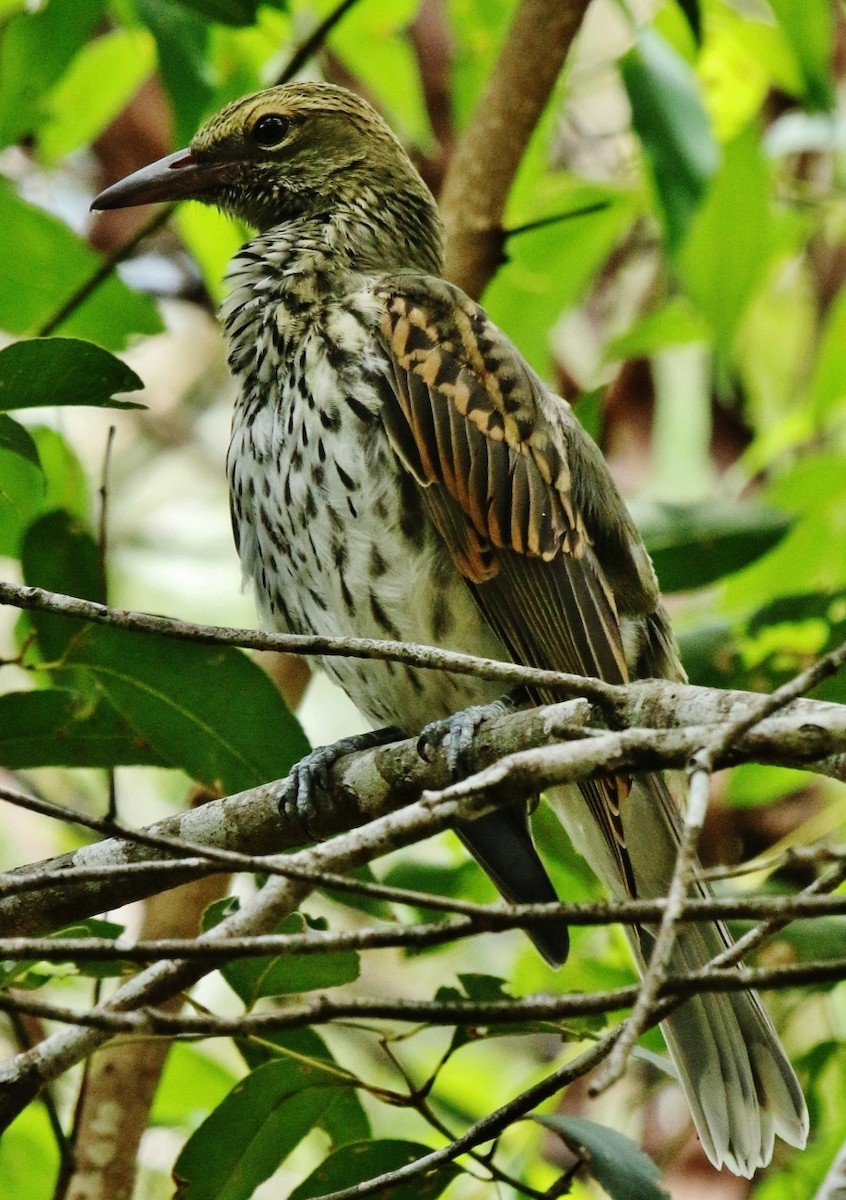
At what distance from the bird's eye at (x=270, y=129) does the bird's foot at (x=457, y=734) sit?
1.66m

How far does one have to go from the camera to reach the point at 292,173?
3.79 metres

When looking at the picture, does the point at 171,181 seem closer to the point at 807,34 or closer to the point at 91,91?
the point at 91,91

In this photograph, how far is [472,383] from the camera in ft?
10.4

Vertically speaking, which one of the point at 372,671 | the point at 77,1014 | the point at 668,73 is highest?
the point at 668,73

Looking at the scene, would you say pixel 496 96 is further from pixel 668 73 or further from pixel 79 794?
pixel 79 794

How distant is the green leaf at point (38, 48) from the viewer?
3346mm

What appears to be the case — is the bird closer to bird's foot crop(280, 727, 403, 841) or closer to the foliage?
the foliage

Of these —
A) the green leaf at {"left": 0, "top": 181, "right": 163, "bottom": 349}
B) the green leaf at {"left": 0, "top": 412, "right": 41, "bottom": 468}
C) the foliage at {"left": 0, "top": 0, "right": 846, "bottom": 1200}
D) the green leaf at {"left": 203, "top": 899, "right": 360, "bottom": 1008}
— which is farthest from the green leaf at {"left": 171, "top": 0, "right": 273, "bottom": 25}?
the green leaf at {"left": 203, "top": 899, "right": 360, "bottom": 1008}

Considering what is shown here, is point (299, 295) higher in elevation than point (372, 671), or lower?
higher

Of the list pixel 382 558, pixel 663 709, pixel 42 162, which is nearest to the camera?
pixel 663 709

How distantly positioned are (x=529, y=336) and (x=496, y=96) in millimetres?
619

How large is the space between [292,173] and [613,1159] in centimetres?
249

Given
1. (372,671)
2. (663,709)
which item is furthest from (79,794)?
(663,709)

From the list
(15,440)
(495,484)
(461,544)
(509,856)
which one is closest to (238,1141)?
(509,856)
